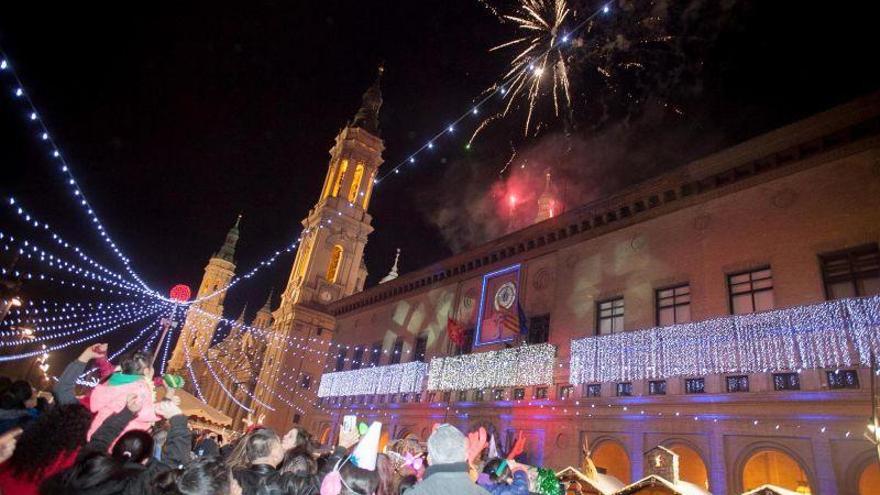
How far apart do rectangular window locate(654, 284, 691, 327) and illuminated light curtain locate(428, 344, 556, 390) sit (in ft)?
14.6

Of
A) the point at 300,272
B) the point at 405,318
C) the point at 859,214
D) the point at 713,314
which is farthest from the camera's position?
the point at 300,272

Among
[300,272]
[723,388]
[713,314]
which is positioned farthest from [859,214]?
[300,272]

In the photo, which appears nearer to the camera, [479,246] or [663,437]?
[663,437]

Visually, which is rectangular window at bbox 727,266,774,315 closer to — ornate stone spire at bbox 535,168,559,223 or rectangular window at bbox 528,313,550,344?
rectangular window at bbox 528,313,550,344

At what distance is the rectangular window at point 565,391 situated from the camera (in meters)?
18.6

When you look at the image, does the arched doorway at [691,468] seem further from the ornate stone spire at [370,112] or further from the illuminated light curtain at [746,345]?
the ornate stone spire at [370,112]

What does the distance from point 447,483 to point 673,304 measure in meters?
16.5

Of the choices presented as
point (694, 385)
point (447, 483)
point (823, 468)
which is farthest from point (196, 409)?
point (823, 468)

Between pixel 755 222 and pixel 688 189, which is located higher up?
pixel 688 189

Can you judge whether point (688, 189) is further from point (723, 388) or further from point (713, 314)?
point (723, 388)

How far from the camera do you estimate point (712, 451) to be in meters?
14.1

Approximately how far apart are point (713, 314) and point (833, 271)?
3.34 metres

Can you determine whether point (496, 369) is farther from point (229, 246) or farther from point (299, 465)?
point (229, 246)

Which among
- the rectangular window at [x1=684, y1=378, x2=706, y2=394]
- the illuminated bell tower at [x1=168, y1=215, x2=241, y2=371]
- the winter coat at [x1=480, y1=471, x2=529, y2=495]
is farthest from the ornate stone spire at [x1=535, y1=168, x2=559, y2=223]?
the illuminated bell tower at [x1=168, y1=215, x2=241, y2=371]
